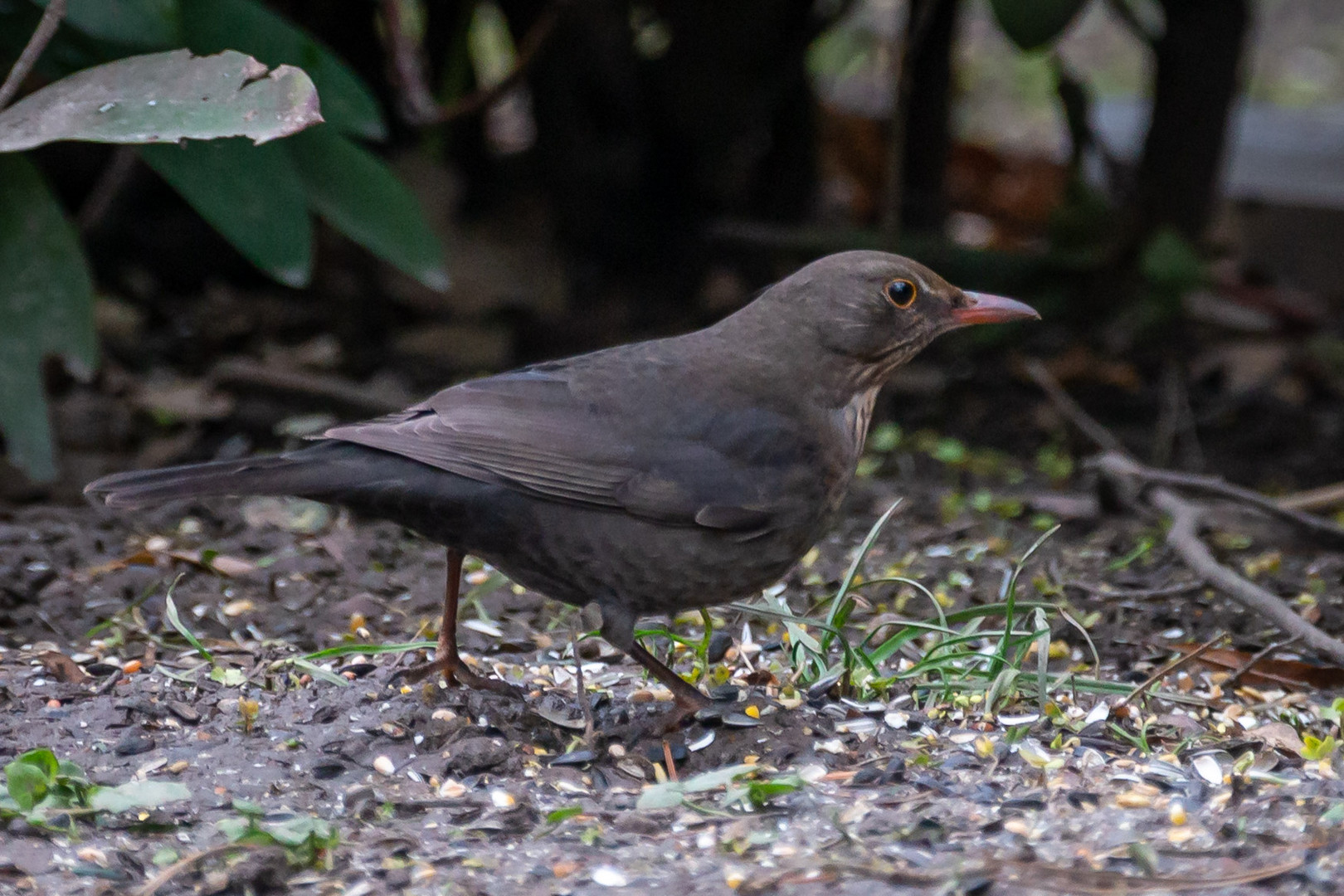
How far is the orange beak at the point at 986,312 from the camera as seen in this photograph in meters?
3.69

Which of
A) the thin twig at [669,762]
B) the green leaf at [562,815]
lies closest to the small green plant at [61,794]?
the green leaf at [562,815]

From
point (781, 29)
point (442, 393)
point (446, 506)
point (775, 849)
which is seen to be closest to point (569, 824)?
point (775, 849)

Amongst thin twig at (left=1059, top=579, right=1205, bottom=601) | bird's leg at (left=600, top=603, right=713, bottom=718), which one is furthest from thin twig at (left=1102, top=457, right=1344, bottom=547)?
bird's leg at (left=600, top=603, right=713, bottom=718)

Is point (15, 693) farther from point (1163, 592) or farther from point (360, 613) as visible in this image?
point (1163, 592)

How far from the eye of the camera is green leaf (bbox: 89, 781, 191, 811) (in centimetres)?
265

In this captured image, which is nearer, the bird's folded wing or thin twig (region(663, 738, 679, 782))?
thin twig (region(663, 738, 679, 782))

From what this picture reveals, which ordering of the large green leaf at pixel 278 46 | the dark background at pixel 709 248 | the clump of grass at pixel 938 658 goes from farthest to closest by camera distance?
the dark background at pixel 709 248 < the large green leaf at pixel 278 46 < the clump of grass at pixel 938 658

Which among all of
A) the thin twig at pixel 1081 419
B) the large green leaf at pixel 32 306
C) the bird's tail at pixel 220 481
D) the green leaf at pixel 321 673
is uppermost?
the large green leaf at pixel 32 306

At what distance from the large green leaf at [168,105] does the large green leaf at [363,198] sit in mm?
840

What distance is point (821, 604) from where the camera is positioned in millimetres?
3846

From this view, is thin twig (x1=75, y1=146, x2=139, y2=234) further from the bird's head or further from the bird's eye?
the bird's eye

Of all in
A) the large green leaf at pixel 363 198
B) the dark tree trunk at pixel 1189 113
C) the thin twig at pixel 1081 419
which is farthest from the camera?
the dark tree trunk at pixel 1189 113

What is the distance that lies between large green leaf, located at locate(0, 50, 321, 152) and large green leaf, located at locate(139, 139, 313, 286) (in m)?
0.54

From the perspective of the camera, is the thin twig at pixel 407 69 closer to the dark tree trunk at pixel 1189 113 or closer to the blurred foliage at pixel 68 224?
the blurred foliage at pixel 68 224
